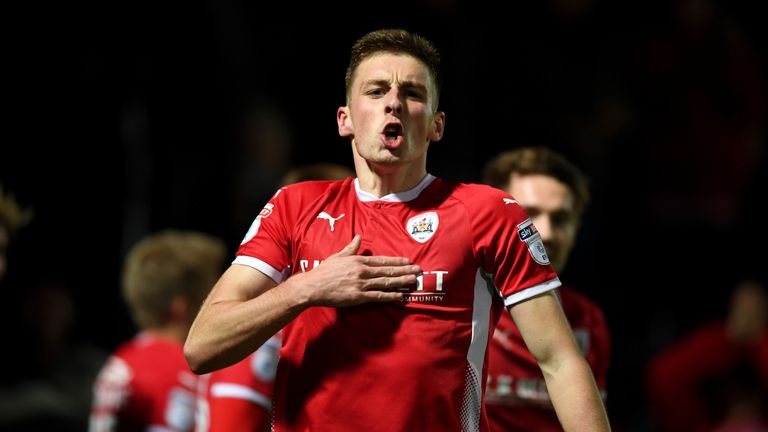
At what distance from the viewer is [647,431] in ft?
26.9

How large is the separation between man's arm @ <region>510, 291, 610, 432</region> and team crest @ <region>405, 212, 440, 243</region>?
32cm

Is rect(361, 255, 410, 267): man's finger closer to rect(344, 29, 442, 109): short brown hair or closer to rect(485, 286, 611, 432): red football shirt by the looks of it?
rect(344, 29, 442, 109): short brown hair

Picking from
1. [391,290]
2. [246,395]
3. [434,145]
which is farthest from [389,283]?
[434,145]

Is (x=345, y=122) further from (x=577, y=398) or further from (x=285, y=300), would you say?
(x=577, y=398)

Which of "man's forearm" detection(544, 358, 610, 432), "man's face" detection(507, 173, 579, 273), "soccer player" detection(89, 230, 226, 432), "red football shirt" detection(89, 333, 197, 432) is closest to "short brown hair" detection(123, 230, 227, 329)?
"soccer player" detection(89, 230, 226, 432)

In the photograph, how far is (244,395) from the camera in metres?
4.11

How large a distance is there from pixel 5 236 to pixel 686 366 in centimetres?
466

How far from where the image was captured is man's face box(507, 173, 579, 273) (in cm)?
443

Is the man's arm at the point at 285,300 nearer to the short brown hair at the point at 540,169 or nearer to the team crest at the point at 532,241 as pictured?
the team crest at the point at 532,241

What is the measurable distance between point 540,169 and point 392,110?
4.43 feet

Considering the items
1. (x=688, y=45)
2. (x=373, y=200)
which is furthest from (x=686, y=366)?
(x=373, y=200)

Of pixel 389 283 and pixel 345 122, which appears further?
pixel 345 122

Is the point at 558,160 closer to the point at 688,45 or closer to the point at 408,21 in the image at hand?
the point at 408,21

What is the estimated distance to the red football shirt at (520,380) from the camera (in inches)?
170
